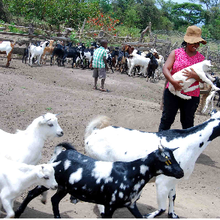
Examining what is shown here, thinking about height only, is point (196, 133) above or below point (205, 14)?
below

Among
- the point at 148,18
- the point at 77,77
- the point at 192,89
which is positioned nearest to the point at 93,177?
the point at 192,89

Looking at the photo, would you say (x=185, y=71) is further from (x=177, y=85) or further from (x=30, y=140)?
(x=30, y=140)

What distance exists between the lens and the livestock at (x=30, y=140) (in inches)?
160

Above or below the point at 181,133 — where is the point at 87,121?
below

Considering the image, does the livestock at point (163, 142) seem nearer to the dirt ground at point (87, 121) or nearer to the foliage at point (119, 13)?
the dirt ground at point (87, 121)

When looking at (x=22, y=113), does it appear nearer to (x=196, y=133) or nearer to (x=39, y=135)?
(x=39, y=135)

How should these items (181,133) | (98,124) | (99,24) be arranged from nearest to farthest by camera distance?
1. (181,133)
2. (98,124)
3. (99,24)

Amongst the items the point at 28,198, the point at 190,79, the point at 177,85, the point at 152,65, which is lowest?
the point at 28,198

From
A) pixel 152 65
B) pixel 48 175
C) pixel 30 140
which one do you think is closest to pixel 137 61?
pixel 152 65

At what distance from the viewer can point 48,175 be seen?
11.2ft

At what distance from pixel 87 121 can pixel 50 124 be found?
12.7 feet

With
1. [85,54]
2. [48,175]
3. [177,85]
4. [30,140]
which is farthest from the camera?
[85,54]

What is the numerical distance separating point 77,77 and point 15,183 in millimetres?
12143

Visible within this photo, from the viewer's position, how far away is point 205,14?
182 feet
